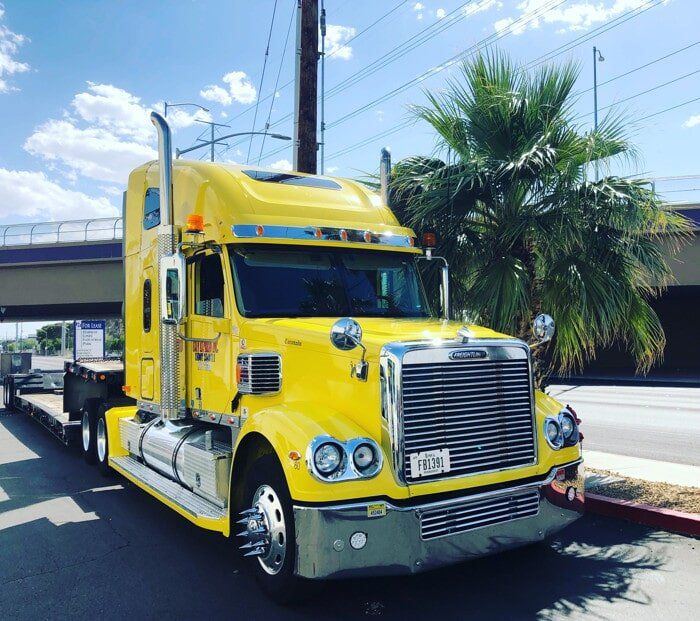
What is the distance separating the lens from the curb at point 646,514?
19.3 feet

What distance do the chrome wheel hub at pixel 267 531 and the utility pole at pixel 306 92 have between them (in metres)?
6.89

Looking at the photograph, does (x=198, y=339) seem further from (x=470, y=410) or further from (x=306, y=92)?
(x=306, y=92)

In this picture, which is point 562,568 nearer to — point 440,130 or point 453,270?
point 453,270

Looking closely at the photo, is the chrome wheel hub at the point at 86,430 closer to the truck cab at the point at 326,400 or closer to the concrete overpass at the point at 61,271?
the truck cab at the point at 326,400

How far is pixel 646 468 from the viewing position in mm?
8398

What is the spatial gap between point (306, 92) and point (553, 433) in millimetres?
7564

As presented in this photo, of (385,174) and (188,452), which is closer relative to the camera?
(188,452)

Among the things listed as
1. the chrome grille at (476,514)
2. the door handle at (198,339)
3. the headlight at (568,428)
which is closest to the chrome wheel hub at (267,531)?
the chrome grille at (476,514)

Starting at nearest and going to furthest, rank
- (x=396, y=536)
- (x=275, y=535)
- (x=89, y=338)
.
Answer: (x=396, y=536)
(x=275, y=535)
(x=89, y=338)

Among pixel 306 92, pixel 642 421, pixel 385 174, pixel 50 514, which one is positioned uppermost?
pixel 306 92

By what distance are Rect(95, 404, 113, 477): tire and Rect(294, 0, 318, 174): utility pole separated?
15.3 feet

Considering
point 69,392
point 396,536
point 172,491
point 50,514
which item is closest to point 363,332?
point 396,536

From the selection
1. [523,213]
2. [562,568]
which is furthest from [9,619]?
[523,213]

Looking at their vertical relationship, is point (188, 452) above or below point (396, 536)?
above
